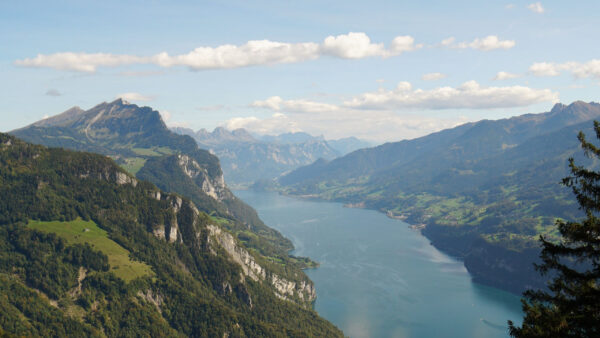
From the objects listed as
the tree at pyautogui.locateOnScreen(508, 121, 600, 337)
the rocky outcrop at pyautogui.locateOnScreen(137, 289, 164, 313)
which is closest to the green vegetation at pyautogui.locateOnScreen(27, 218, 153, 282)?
the rocky outcrop at pyautogui.locateOnScreen(137, 289, 164, 313)

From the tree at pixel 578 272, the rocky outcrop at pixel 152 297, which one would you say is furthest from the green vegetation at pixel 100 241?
the tree at pixel 578 272

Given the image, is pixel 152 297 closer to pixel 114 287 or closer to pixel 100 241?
pixel 114 287

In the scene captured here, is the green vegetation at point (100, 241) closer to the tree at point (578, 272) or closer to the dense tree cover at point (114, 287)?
the dense tree cover at point (114, 287)

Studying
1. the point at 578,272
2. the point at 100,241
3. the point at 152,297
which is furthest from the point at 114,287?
the point at 578,272

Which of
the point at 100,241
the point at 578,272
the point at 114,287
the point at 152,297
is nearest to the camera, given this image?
the point at 578,272

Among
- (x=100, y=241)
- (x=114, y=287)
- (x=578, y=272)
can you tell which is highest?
(x=578, y=272)

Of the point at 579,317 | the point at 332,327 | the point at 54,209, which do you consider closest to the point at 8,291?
the point at 54,209
